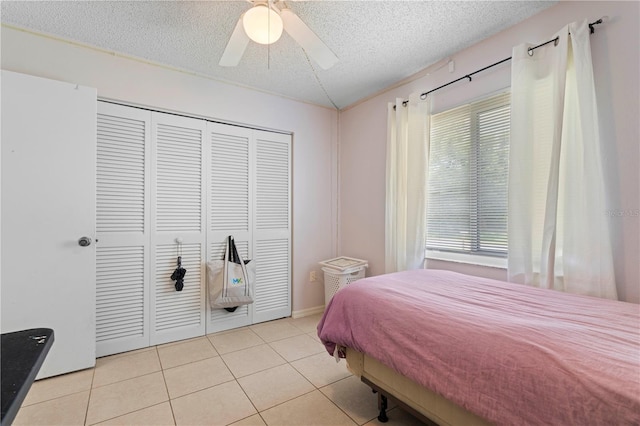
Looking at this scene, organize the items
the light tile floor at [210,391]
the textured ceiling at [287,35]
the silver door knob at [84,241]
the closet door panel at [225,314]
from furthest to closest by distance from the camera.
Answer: the closet door panel at [225,314], the silver door knob at [84,241], the textured ceiling at [287,35], the light tile floor at [210,391]

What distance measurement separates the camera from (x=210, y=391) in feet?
6.11

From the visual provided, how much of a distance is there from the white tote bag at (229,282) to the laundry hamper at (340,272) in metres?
0.84

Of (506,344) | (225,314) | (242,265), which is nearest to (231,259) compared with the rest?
(242,265)

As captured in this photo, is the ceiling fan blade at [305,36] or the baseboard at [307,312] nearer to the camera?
the ceiling fan blade at [305,36]

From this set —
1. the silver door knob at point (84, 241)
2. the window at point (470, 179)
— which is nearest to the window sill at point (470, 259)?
the window at point (470, 179)

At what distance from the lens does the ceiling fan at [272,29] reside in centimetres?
152

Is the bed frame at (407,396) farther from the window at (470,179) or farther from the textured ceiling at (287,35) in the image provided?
the textured ceiling at (287,35)

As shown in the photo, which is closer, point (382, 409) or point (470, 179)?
point (382, 409)

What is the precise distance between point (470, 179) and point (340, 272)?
1.48m

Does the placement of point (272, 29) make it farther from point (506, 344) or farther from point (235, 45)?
point (506, 344)

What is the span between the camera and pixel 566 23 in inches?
70.9

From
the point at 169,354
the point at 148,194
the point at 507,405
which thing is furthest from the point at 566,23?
the point at 169,354

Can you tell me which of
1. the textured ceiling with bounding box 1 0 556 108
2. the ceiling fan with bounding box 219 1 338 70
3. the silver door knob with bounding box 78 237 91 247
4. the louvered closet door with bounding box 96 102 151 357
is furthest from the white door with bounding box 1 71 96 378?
the ceiling fan with bounding box 219 1 338 70

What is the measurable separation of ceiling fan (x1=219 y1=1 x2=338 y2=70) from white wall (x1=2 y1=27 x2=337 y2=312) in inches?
42.6
